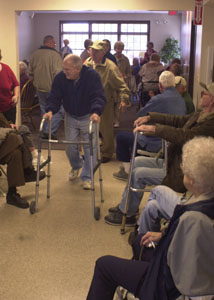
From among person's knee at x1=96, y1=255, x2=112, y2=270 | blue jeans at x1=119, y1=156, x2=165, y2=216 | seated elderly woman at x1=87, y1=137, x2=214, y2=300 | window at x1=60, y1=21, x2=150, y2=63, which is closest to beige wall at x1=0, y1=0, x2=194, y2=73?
blue jeans at x1=119, y1=156, x2=165, y2=216

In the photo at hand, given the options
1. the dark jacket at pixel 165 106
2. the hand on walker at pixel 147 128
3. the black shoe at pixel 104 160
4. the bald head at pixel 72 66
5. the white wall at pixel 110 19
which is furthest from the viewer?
the white wall at pixel 110 19

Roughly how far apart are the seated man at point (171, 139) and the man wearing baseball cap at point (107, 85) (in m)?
1.75

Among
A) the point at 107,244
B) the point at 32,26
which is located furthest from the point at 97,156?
the point at 32,26

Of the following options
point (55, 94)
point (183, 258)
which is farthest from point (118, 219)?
point (183, 258)

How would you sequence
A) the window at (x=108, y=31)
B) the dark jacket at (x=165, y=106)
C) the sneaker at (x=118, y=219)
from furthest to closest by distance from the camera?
the window at (x=108, y=31), the dark jacket at (x=165, y=106), the sneaker at (x=118, y=219)

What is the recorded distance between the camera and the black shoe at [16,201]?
380 centimetres

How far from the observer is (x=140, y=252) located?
6.57 feet

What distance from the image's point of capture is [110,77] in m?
5.20

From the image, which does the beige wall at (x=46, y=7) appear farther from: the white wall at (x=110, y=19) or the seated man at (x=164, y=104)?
the white wall at (x=110, y=19)

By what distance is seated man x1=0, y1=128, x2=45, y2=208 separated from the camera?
147 inches

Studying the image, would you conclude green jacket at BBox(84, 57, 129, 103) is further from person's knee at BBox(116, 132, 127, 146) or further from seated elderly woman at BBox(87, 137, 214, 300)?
seated elderly woman at BBox(87, 137, 214, 300)

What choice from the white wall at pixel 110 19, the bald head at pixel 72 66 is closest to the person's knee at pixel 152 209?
the bald head at pixel 72 66

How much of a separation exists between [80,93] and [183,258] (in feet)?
9.06

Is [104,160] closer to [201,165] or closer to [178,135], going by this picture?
[178,135]
